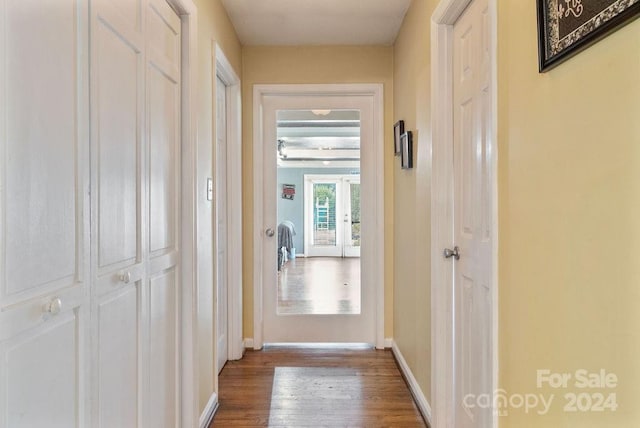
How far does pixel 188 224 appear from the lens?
5.79 feet

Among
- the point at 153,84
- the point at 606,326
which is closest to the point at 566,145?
the point at 606,326

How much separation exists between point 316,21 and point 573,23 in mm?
2078

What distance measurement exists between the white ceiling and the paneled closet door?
168 centimetres

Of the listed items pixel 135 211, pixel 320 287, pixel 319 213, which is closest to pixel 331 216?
pixel 319 213

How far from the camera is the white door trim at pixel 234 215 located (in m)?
2.84

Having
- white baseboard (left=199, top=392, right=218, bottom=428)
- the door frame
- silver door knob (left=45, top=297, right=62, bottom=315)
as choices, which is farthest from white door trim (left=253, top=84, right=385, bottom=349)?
silver door knob (left=45, top=297, right=62, bottom=315)

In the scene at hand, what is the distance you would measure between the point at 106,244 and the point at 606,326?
123cm

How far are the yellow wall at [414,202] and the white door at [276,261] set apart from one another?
0.83 ft

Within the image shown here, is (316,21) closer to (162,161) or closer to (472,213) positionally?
(162,161)

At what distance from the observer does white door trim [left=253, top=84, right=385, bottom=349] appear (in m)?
3.02

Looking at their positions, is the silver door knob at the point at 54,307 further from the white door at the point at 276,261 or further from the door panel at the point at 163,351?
the white door at the point at 276,261

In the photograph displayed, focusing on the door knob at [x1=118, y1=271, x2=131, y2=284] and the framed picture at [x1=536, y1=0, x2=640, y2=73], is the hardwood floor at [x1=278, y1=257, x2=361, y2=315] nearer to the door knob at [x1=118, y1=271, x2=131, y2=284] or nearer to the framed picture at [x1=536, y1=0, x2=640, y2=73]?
the door knob at [x1=118, y1=271, x2=131, y2=284]

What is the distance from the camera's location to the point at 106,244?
3.70 ft

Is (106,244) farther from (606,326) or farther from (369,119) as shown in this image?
(369,119)
